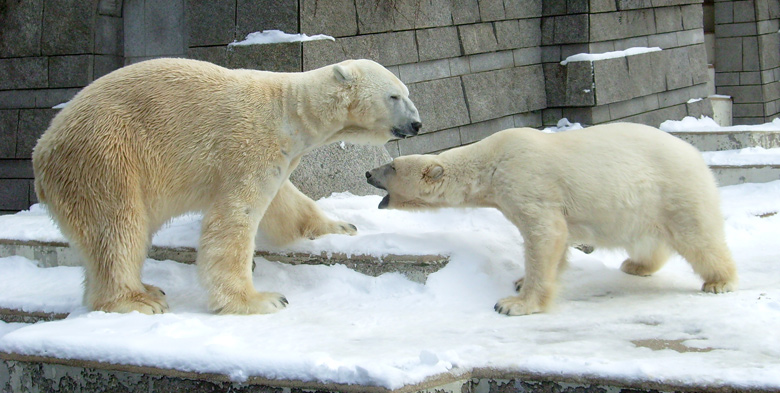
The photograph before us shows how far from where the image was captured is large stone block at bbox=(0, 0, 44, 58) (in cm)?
724

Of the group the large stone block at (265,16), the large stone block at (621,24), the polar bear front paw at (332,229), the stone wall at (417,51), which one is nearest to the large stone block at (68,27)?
the stone wall at (417,51)

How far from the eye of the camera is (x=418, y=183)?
13.2 ft

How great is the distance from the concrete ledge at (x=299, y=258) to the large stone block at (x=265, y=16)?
2.07 meters

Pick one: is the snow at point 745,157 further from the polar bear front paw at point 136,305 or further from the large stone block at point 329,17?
the polar bear front paw at point 136,305

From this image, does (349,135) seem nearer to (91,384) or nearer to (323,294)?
(323,294)

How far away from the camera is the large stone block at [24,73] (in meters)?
7.25

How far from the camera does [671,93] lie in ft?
Result: 31.2

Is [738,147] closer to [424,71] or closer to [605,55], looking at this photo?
[605,55]

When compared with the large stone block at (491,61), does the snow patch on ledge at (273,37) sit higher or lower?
lower

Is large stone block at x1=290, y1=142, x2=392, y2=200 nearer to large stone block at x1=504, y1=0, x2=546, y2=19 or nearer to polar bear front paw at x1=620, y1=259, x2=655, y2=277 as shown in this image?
polar bear front paw at x1=620, y1=259, x2=655, y2=277

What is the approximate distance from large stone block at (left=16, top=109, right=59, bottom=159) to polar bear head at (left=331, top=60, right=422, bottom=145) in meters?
4.61

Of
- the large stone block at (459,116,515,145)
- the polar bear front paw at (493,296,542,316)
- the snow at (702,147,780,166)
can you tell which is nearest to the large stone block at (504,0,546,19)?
the large stone block at (459,116,515,145)

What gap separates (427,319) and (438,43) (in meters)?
3.95

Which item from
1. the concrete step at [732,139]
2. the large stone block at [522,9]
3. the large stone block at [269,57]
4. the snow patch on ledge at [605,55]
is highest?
the large stone block at [522,9]
